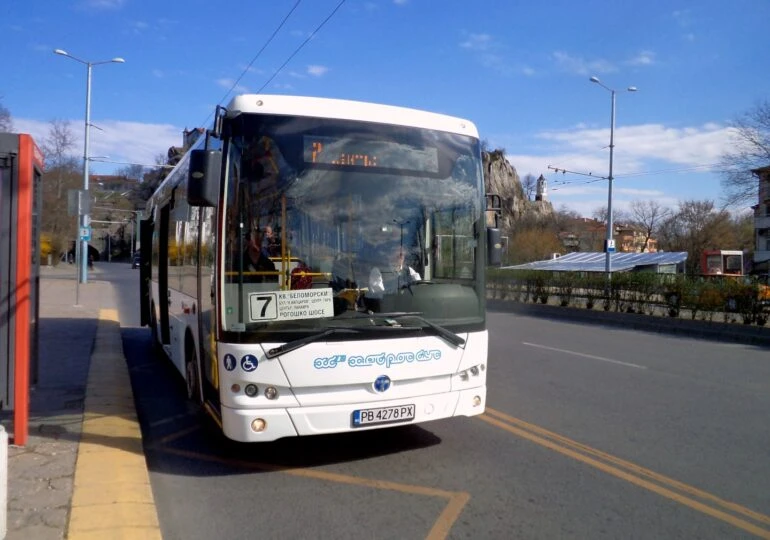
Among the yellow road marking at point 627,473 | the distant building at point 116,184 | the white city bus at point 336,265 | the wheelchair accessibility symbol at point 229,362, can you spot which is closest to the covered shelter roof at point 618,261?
the yellow road marking at point 627,473

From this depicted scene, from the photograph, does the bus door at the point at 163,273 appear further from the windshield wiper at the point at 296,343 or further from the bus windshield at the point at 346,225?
the windshield wiper at the point at 296,343

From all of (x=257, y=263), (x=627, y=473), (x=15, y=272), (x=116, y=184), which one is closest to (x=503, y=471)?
(x=627, y=473)

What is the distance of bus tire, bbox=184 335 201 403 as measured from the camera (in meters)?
6.92

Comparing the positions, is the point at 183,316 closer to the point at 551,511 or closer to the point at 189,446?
the point at 189,446

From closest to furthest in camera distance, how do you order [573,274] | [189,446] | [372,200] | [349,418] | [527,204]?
[349,418] < [372,200] < [189,446] < [573,274] < [527,204]

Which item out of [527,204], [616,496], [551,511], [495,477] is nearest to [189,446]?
[495,477]

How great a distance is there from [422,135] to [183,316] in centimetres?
360

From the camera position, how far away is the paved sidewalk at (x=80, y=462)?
4164 millimetres

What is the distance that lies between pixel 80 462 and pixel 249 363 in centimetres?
157

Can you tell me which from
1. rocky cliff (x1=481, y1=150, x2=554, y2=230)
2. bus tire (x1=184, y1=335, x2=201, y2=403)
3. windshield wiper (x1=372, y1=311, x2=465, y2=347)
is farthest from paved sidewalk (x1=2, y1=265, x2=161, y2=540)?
rocky cliff (x1=481, y1=150, x2=554, y2=230)

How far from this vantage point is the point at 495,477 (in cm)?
539

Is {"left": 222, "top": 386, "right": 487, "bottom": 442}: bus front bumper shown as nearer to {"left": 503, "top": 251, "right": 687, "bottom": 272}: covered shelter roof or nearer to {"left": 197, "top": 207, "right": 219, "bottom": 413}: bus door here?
{"left": 197, "top": 207, "right": 219, "bottom": 413}: bus door

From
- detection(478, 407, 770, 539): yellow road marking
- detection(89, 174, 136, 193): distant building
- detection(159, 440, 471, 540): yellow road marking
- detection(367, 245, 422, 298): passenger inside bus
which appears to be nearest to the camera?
detection(159, 440, 471, 540): yellow road marking

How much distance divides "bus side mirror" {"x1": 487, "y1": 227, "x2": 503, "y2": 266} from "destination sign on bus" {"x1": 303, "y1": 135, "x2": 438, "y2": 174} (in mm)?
879
